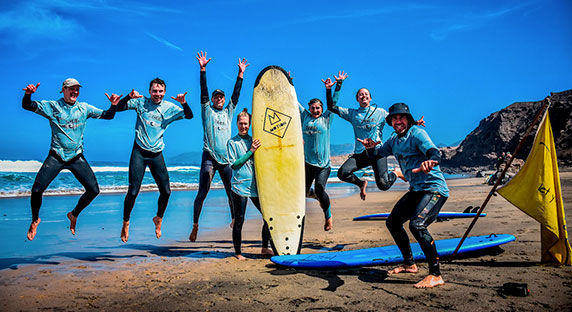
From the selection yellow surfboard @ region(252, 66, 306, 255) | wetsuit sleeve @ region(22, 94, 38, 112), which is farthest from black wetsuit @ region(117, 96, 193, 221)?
yellow surfboard @ region(252, 66, 306, 255)

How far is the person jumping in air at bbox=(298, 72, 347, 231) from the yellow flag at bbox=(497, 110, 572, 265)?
2.68 metres

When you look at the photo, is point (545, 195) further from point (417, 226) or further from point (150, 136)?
point (150, 136)

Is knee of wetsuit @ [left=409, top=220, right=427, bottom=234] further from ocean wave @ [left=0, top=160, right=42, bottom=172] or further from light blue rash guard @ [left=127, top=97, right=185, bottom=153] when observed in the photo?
ocean wave @ [left=0, top=160, right=42, bottom=172]

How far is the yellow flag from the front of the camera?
171 inches

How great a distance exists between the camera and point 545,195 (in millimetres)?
4383

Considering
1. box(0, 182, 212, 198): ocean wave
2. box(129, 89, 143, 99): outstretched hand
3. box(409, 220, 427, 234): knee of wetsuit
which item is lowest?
box(0, 182, 212, 198): ocean wave

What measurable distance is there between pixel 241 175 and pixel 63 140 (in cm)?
250

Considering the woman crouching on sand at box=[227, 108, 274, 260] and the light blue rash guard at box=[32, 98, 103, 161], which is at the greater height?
the light blue rash guard at box=[32, 98, 103, 161]

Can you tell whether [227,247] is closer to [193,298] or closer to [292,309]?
[193,298]

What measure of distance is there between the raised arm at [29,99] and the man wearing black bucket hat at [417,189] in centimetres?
467

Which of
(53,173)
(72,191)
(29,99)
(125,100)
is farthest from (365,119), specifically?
(72,191)

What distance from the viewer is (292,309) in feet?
10.8

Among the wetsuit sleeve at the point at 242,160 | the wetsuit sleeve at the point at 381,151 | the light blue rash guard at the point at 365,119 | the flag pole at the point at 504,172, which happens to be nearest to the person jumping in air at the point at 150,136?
→ the wetsuit sleeve at the point at 242,160

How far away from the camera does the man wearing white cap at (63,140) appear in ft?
17.2
